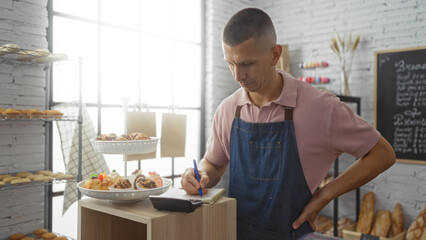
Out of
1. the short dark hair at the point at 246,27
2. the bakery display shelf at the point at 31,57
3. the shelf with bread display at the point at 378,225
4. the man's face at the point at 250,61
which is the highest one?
the bakery display shelf at the point at 31,57

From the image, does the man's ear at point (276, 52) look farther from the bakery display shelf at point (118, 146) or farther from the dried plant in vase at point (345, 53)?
the dried plant in vase at point (345, 53)

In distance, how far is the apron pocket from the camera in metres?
1.60

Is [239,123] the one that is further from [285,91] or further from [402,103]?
[402,103]

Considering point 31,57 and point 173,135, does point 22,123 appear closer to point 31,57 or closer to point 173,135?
point 31,57

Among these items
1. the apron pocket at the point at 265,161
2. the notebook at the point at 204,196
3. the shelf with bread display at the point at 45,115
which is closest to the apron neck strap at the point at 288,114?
the apron pocket at the point at 265,161

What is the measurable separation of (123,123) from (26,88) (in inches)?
41.2

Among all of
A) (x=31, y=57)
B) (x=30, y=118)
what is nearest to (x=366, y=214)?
(x=30, y=118)

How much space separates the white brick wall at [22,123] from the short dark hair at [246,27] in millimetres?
2142

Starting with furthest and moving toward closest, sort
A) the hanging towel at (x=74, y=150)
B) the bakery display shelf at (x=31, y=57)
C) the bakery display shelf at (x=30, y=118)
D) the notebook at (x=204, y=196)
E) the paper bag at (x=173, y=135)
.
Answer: the paper bag at (x=173, y=135), the hanging towel at (x=74, y=150), the bakery display shelf at (x=31, y=57), the bakery display shelf at (x=30, y=118), the notebook at (x=204, y=196)

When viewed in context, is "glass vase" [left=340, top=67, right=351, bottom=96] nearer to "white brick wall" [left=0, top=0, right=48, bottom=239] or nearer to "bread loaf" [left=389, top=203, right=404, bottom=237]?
"bread loaf" [left=389, top=203, right=404, bottom=237]

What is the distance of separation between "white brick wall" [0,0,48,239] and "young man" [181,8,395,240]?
6.52 feet

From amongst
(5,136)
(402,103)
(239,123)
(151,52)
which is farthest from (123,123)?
(402,103)

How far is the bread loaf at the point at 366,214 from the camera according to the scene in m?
3.65

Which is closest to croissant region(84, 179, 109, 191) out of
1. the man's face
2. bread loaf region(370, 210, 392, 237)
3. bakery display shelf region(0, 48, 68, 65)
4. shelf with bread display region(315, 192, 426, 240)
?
the man's face
